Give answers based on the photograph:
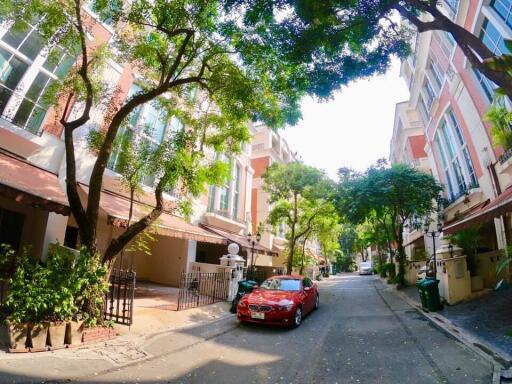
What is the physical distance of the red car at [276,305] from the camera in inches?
336

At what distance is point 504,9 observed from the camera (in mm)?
10328

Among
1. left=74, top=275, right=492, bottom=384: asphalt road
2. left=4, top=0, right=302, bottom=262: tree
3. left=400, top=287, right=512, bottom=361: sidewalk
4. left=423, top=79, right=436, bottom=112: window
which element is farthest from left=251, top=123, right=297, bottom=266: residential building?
left=74, top=275, right=492, bottom=384: asphalt road

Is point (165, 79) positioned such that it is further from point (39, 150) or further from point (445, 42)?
point (445, 42)

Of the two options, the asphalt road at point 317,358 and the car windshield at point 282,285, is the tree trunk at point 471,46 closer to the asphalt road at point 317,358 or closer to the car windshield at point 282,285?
the asphalt road at point 317,358

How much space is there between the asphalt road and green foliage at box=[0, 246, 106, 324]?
→ 5.22 ft

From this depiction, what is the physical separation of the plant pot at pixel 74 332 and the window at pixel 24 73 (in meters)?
5.87

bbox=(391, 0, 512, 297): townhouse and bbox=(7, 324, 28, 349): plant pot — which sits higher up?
bbox=(391, 0, 512, 297): townhouse

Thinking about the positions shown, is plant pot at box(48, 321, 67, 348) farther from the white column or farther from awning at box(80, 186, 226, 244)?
the white column

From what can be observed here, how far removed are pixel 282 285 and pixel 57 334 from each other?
6608 mm

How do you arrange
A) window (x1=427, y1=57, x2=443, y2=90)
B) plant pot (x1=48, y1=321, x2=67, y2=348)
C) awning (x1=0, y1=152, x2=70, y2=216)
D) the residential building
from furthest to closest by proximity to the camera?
the residential building < window (x1=427, y1=57, x2=443, y2=90) < awning (x1=0, y1=152, x2=70, y2=216) < plant pot (x1=48, y1=321, x2=67, y2=348)

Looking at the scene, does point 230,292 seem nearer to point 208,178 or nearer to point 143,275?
point 208,178

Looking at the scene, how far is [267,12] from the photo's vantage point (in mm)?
5934

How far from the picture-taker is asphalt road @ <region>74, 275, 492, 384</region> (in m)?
5.00

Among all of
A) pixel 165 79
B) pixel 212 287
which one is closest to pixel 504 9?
pixel 165 79
